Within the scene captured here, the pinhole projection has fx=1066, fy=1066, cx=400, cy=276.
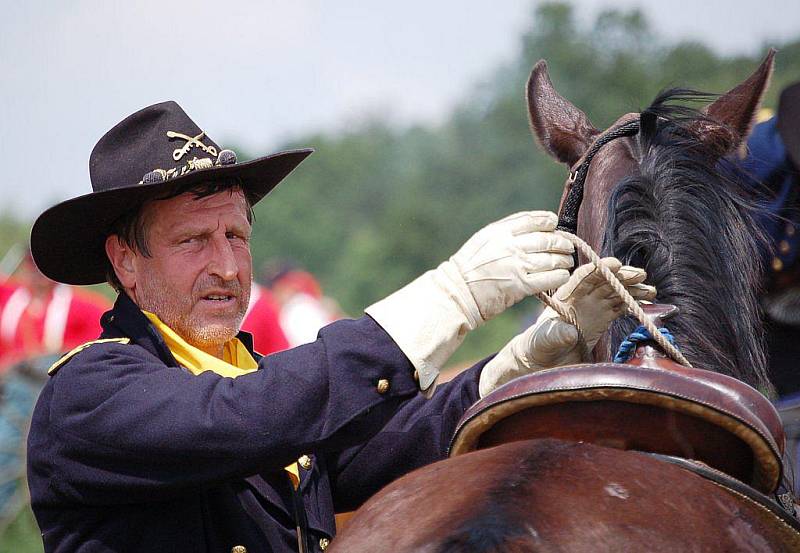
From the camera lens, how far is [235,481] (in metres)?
2.21

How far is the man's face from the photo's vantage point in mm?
2350

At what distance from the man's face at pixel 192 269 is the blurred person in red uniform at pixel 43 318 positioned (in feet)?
15.8

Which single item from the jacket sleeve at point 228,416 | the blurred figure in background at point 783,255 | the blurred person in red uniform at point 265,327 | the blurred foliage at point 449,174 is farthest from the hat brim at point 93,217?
the blurred foliage at point 449,174

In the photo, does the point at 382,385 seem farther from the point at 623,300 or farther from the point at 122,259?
the point at 122,259

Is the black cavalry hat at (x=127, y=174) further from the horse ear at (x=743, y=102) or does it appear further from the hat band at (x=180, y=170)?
the horse ear at (x=743, y=102)

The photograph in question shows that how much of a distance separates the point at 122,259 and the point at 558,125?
118 cm

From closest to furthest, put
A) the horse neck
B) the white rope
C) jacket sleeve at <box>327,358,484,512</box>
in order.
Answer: the white rope, the horse neck, jacket sleeve at <box>327,358,484,512</box>

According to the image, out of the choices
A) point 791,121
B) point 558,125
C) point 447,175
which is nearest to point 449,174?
point 447,175

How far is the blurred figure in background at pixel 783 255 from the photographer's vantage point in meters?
3.28

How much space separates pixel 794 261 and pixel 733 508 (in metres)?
2.02

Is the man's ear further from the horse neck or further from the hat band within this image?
the horse neck

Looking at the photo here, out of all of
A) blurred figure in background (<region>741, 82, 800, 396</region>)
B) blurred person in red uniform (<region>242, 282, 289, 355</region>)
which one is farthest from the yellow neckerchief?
blurred person in red uniform (<region>242, 282, 289, 355</region>)

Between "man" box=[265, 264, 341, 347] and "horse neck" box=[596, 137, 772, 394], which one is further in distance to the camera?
"man" box=[265, 264, 341, 347]

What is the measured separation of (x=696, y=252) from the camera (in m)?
2.12
